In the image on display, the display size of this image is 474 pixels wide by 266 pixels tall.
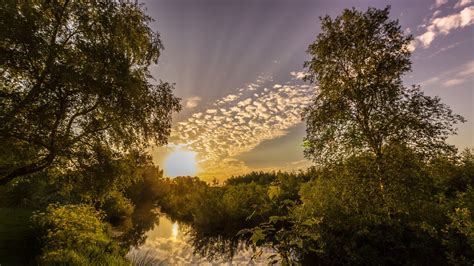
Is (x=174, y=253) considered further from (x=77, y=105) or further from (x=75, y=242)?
(x=77, y=105)

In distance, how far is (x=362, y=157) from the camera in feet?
48.0

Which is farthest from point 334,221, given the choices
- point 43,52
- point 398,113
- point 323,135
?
point 43,52

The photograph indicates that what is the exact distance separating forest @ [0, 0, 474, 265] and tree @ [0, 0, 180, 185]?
0.05 meters

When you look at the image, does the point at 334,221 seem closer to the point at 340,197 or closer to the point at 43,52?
the point at 340,197

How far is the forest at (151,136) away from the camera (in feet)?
31.9

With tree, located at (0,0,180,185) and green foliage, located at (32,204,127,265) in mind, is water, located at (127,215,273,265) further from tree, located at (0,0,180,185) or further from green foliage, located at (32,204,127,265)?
tree, located at (0,0,180,185)

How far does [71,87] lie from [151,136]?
3723mm

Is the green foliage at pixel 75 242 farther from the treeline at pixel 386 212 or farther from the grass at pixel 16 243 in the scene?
the treeline at pixel 386 212

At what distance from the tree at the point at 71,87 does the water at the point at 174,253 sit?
782 cm

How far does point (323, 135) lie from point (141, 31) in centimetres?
1093

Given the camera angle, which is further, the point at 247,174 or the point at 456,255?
the point at 247,174

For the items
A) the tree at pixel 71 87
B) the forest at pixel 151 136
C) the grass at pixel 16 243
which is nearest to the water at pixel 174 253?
the forest at pixel 151 136

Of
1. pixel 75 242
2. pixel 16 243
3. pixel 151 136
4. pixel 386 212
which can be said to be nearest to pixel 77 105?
pixel 151 136

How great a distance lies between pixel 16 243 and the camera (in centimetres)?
1491
